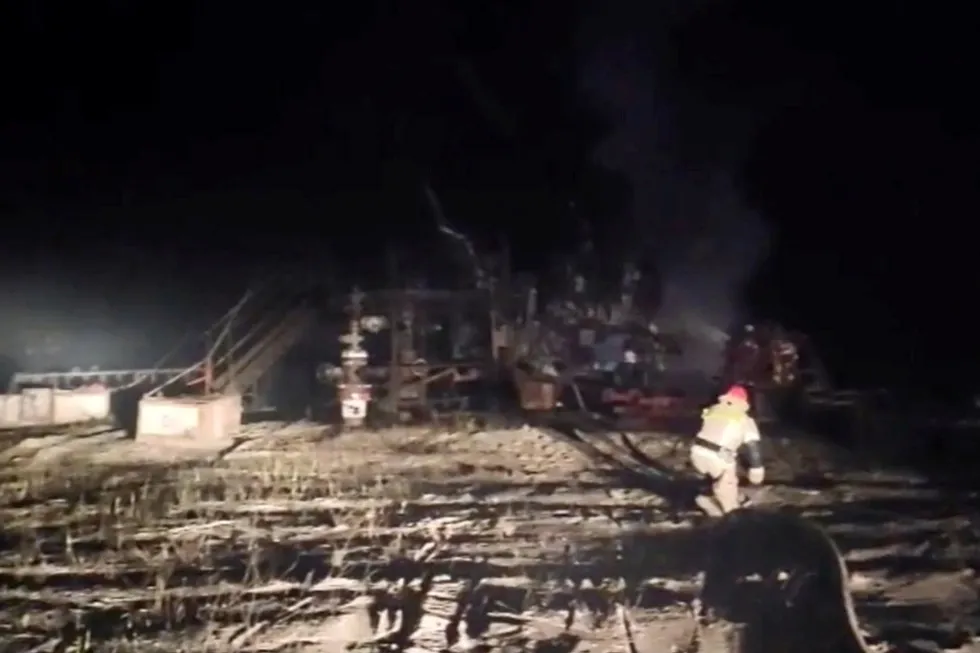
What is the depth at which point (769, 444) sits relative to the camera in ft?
33.1

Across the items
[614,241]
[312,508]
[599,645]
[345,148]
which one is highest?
[345,148]

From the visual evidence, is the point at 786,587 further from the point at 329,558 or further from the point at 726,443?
the point at 329,558

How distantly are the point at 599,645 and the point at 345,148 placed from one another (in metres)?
14.6

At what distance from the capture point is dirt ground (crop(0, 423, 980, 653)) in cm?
520

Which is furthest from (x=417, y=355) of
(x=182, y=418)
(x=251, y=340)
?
(x=182, y=418)

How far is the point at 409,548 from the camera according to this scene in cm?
660

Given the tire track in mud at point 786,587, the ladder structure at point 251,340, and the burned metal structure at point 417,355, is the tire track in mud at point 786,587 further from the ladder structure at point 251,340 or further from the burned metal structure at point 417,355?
the ladder structure at point 251,340

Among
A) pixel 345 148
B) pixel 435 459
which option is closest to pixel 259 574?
pixel 435 459

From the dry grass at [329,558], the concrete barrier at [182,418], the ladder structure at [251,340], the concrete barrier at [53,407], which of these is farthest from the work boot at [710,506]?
the concrete barrier at [53,407]

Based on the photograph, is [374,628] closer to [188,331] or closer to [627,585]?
[627,585]

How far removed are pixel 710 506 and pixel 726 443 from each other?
58 centimetres

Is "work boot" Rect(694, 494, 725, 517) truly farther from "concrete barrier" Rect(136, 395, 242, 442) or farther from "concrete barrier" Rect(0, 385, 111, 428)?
"concrete barrier" Rect(0, 385, 111, 428)

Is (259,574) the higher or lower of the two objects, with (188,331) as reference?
lower

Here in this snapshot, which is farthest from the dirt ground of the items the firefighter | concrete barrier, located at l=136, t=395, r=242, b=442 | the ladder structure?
the ladder structure
